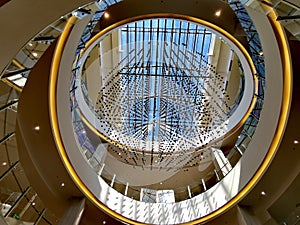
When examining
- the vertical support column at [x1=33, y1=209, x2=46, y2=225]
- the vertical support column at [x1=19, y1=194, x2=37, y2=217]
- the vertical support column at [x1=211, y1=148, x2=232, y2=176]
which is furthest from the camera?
the vertical support column at [x1=211, y1=148, x2=232, y2=176]

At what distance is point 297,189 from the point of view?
7.65 m

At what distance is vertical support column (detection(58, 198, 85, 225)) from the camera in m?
7.80

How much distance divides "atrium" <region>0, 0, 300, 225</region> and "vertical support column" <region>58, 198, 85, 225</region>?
0.10 feet

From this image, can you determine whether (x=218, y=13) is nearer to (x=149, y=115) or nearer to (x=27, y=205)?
(x=149, y=115)

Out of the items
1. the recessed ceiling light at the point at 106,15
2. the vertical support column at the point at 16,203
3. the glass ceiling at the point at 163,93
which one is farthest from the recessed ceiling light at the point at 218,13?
the vertical support column at the point at 16,203

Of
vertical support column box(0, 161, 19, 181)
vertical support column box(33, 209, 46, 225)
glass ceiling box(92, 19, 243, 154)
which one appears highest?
glass ceiling box(92, 19, 243, 154)

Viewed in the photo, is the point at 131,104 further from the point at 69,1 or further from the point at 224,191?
the point at 69,1

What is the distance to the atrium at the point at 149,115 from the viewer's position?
13.6ft

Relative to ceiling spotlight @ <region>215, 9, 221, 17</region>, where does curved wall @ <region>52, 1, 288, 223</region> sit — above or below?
below

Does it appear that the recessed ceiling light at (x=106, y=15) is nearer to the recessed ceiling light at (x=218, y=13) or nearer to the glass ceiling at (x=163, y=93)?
the glass ceiling at (x=163, y=93)

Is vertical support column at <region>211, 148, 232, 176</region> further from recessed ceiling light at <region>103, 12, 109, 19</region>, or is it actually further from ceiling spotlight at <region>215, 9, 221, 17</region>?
recessed ceiling light at <region>103, 12, 109, 19</region>

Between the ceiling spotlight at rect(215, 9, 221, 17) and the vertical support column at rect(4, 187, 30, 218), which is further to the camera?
the ceiling spotlight at rect(215, 9, 221, 17)

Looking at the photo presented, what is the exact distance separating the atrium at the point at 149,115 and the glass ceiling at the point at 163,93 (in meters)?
0.07

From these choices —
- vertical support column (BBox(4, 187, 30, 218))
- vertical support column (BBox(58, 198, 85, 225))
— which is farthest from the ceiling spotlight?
vertical support column (BBox(58, 198, 85, 225))
